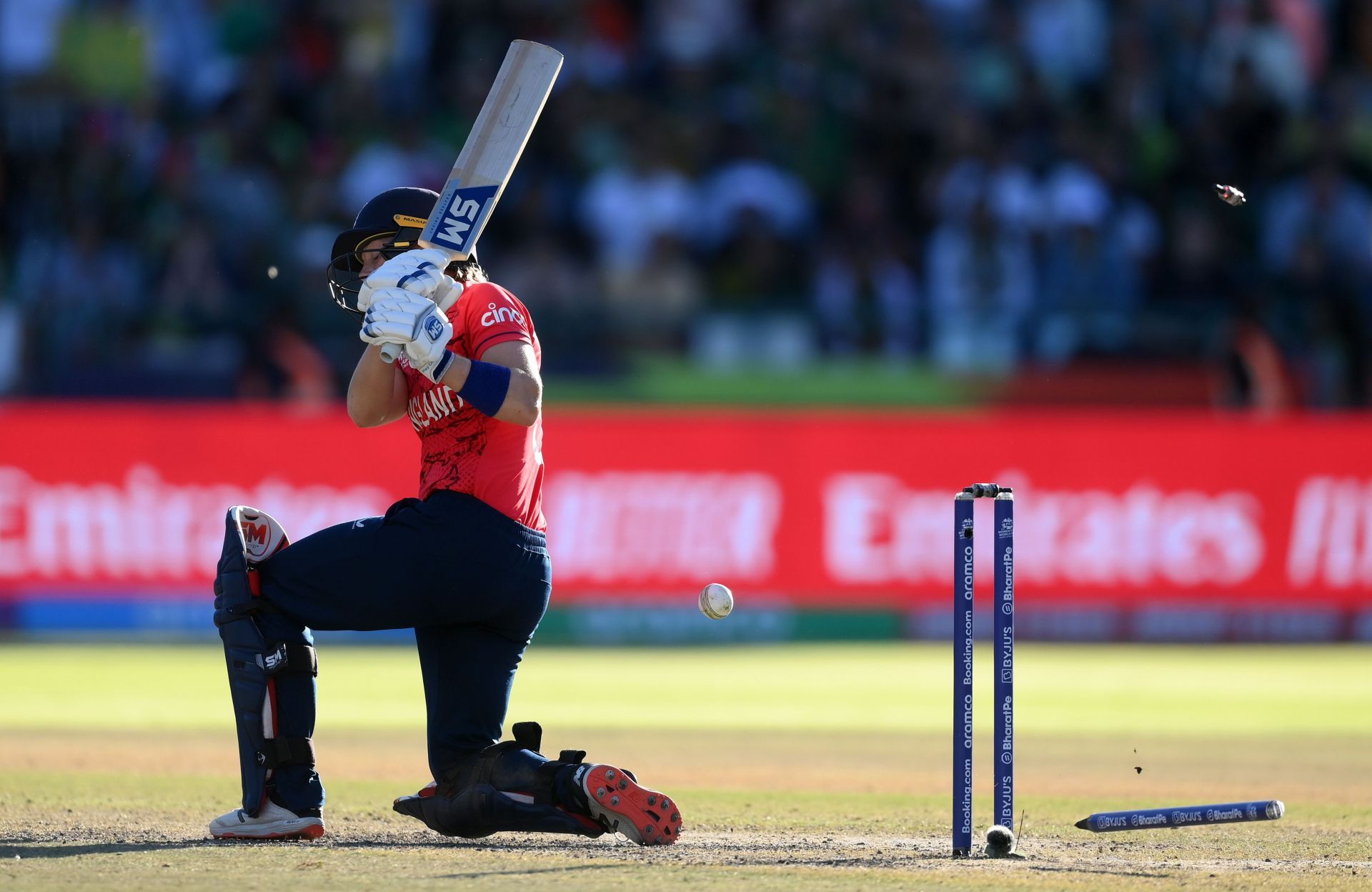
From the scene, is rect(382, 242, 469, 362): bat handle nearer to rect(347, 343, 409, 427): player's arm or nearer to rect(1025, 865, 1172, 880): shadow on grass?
rect(347, 343, 409, 427): player's arm

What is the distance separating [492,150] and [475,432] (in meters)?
0.90

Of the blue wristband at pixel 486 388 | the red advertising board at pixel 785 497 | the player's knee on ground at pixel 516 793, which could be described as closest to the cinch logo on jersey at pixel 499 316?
the blue wristband at pixel 486 388

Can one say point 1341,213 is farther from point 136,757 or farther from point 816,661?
point 136,757

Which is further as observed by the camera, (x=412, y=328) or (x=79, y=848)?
(x=79, y=848)

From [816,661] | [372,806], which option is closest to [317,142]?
[816,661]

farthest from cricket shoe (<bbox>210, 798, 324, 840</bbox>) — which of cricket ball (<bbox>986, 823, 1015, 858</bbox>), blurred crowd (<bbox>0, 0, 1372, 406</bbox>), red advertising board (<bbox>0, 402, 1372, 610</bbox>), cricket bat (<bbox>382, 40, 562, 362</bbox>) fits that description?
blurred crowd (<bbox>0, 0, 1372, 406</bbox>)

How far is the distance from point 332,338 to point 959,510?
9424 mm

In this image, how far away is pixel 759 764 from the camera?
8305mm

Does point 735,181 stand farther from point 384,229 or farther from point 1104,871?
point 1104,871

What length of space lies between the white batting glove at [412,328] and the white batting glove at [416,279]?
0.03 m

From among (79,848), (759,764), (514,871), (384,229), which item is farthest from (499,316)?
(759,764)

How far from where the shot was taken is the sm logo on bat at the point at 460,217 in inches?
222

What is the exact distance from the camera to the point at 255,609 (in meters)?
5.70

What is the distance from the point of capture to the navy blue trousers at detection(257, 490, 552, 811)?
556cm
